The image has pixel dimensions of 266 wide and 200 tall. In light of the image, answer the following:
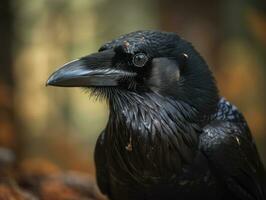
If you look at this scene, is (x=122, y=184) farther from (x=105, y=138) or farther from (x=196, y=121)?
(x=196, y=121)

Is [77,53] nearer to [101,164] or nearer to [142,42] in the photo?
[101,164]

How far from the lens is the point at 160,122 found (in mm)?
2543

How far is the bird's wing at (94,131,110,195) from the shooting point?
9.32 ft

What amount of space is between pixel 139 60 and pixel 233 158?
655 mm

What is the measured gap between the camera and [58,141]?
555 centimetres

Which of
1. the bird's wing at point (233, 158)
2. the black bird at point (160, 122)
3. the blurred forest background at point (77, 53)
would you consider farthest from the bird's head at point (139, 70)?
the blurred forest background at point (77, 53)

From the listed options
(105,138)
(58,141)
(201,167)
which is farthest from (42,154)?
(201,167)

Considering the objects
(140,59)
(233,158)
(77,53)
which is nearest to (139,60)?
(140,59)

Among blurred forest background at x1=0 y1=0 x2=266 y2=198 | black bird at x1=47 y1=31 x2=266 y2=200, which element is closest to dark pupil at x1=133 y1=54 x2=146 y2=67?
black bird at x1=47 y1=31 x2=266 y2=200

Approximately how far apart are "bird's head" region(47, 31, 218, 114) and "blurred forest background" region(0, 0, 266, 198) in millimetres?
2688

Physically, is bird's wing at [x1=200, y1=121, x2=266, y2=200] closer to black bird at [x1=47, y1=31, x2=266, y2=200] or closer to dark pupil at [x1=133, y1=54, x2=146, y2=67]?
black bird at [x1=47, y1=31, x2=266, y2=200]

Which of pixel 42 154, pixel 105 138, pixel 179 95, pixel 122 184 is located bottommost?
pixel 42 154

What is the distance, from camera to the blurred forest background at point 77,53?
210 inches

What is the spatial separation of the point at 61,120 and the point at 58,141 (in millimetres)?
214
